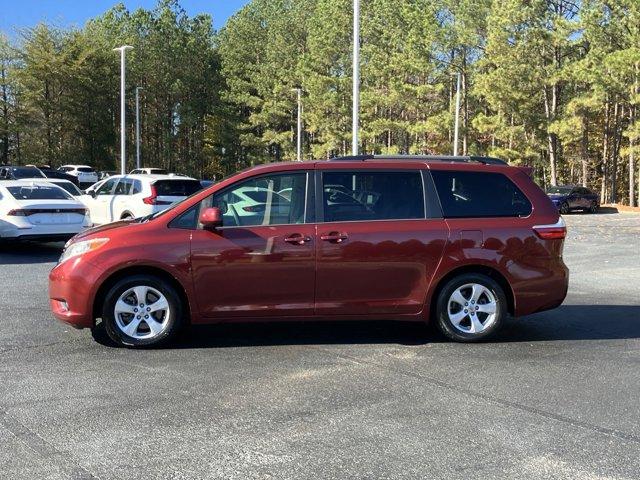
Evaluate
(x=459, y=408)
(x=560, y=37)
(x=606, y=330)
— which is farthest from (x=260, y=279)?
(x=560, y=37)

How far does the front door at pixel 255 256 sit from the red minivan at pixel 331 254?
10 millimetres

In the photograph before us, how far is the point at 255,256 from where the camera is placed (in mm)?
6203

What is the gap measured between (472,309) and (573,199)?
29913 millimetres

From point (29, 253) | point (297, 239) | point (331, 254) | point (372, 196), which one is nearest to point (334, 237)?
point (331, 254)

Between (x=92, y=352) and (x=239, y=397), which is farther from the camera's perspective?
(x=92, y=352)

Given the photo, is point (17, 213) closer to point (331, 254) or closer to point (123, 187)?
point (123, 187)

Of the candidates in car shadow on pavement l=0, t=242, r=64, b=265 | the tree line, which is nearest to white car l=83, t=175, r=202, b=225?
car shadow on pavement l=0, t=242, r=64, b=265

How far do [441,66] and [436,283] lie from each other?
4001 cm

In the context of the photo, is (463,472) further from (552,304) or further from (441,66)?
(441,66)

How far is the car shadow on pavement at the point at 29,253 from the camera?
12281 mm

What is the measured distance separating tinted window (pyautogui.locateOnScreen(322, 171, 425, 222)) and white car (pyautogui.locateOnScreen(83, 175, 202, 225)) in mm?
9060

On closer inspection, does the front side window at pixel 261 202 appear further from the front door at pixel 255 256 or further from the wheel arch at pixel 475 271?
the wheel arch at pixel 475 271

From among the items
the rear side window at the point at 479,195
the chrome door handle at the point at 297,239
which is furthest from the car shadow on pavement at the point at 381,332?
the rear side window at the point at 479,195

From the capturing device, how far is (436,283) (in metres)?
6.49
